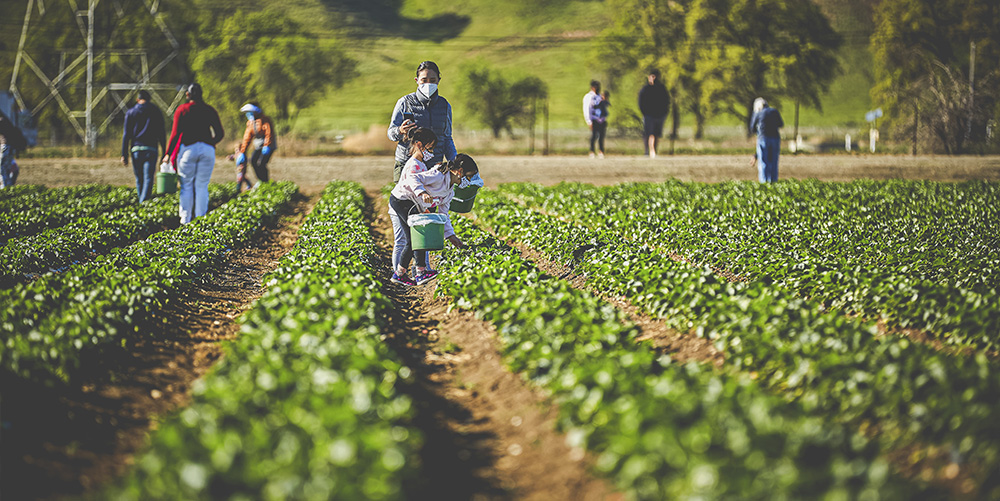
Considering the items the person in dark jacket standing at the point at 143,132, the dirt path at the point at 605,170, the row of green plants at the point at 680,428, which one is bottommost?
the row of green plants at the point at 680,428

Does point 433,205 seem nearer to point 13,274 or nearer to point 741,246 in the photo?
point 741,246

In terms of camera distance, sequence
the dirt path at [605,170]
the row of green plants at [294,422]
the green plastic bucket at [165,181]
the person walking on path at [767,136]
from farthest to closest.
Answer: the dirt path at [605,170], the person walking on path at [767,136], the green plastic bucket at [165,181], the row of green plants at [294,422]

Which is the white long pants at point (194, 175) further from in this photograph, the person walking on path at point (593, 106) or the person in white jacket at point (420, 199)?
the person walking on path at point (593, 106)

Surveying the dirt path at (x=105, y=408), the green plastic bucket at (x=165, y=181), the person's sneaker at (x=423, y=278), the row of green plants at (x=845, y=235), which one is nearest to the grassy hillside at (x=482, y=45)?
the row of green plants at (x=845, y=235)

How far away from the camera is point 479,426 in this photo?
5.24 m

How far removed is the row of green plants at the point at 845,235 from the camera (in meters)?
6.87

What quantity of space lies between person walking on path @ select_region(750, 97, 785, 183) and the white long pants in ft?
40.6

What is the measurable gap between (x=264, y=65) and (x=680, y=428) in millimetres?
63270

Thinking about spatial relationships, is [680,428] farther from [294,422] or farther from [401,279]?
[401,279]

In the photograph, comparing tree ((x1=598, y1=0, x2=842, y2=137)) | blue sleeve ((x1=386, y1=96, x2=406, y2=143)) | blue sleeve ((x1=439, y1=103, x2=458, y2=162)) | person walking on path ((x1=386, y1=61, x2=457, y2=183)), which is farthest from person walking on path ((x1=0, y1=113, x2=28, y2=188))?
tree ((x1=598, y1=0, x2=842, y2=137))

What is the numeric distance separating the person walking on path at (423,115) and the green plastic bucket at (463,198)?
0.45m

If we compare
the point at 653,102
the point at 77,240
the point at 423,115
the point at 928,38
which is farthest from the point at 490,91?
the point at 423,115

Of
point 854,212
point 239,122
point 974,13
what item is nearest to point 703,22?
point 974,13

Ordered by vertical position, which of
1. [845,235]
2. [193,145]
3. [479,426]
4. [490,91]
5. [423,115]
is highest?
[490,91]
